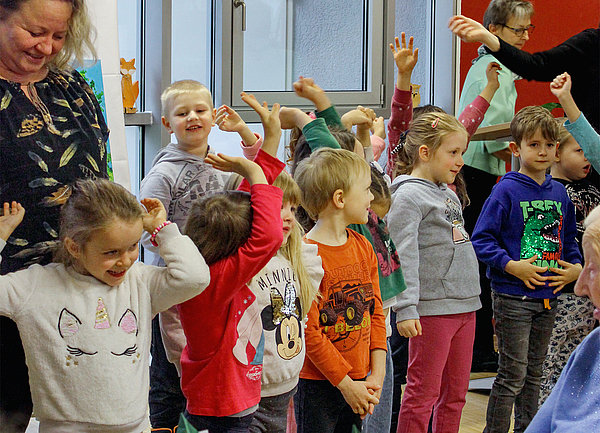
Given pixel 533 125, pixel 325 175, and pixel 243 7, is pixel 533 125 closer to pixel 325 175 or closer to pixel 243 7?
pixel 325 175

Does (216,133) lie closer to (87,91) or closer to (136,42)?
(136,42)

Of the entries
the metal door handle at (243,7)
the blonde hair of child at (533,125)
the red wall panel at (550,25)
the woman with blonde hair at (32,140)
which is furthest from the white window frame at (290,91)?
the woman with blonde hair at (32,140)

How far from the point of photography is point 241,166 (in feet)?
4.78

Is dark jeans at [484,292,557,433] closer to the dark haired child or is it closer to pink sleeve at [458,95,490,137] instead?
pink sleeve at [458,95,490,137]

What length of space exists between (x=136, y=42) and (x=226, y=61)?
40 centimetres

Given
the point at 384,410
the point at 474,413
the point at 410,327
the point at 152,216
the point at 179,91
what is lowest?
the point at 474,413

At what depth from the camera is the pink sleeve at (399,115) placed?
2.48m

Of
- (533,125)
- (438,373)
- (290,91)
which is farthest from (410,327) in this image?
(290,91)

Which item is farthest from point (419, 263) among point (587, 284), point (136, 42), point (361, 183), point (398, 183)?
point (136, 42)

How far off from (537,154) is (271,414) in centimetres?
152

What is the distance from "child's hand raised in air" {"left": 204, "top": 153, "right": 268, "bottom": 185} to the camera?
145 centimetres

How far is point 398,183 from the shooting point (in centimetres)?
227

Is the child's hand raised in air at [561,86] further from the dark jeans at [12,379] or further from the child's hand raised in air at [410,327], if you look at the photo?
the dark jeans at [12,379]

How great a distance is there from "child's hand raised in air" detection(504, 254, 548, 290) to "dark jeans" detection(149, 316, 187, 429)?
1.25 metres
